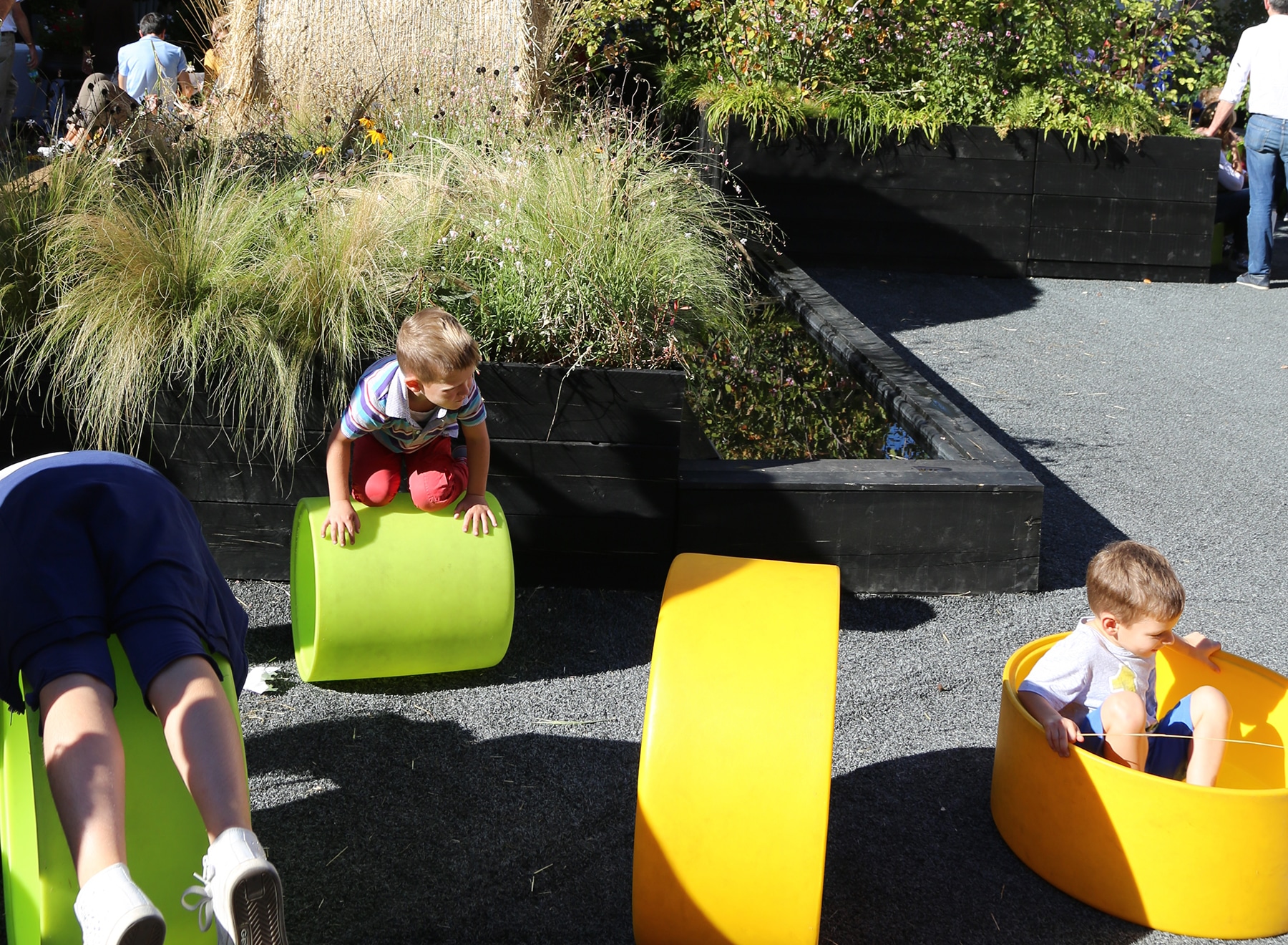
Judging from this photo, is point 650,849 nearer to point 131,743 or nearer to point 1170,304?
point 131,743

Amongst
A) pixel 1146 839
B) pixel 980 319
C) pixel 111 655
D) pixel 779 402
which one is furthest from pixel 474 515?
pixel 980 319

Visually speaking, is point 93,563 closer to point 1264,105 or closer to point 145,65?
point 145,65

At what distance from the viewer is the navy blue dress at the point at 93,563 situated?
192 centimetres

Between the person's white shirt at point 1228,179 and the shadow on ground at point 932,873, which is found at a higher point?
the person's white shirt at point 1228,179

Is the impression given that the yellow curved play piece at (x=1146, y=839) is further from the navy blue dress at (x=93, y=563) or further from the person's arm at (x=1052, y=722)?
the navy blue dress at (x=93, y=563)

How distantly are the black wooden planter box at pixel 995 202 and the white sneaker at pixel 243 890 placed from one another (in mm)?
6229

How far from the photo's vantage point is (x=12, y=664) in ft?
6.21

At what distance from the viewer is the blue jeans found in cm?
714

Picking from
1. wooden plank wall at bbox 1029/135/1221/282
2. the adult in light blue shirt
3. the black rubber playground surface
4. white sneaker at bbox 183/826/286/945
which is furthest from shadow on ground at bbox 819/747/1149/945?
the adult in light blue shirt

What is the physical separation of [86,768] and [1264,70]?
7710mm

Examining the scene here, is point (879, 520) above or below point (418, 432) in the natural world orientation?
below

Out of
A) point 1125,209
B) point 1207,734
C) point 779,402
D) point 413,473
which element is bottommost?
point 1207,734

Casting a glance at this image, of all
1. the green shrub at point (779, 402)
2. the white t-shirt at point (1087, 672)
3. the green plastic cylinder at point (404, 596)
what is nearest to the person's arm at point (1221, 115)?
the green shrub at point (779, 402)

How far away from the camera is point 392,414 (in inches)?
114
